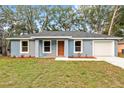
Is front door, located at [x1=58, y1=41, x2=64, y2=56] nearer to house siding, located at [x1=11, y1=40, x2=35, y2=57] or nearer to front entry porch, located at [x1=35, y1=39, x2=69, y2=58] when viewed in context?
front entry porch, located at [x1=35, y1=39, x2=69, y2=58]

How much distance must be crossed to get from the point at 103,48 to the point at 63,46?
4.61 m

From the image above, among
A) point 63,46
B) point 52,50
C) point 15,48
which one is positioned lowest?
point 52,50

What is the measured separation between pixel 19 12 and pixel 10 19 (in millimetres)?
2229

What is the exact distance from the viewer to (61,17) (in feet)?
130

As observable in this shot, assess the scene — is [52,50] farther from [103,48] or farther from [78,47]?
[103,48]

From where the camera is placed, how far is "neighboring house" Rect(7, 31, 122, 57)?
22.2 m

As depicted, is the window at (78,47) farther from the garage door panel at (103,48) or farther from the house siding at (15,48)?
the house siding at (15,48)

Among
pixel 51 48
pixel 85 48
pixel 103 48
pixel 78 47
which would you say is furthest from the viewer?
pixel 103 48

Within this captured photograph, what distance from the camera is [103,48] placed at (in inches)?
898

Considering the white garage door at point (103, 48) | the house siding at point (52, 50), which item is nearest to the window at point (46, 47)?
the house siding at point (52, 50)

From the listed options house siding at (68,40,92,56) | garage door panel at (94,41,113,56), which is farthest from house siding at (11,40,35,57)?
garage door panel at (94,41,113,56)

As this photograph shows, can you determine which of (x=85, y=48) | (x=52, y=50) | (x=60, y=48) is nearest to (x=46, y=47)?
(x=52, y=50)

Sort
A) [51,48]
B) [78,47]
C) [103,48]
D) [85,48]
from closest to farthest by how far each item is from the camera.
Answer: [51,48], [85,48], [78,47], [103,48]

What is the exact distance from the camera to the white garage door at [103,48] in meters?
22.7
